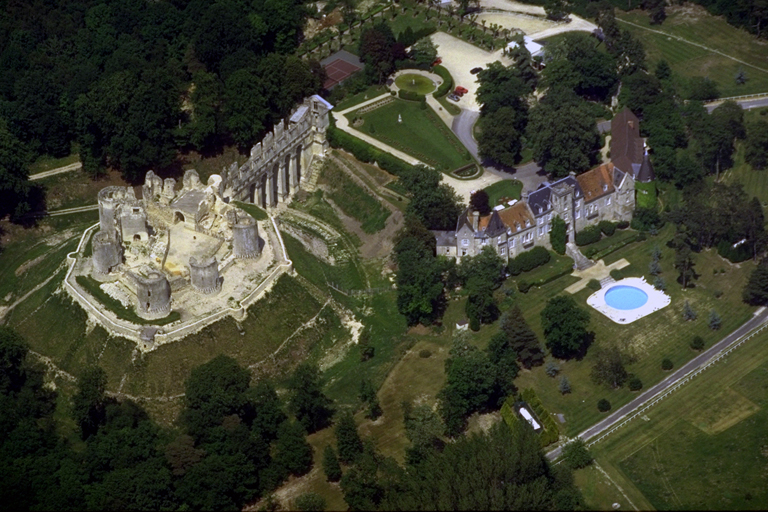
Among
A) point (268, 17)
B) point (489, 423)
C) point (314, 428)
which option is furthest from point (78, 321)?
point (268, 17)

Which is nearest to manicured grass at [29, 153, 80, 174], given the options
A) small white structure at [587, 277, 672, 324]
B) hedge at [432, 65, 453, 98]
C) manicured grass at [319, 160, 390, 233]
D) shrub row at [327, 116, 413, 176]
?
manicured grass at [319, 160, 390, 233]

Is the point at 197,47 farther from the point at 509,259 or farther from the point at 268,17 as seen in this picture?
the point at 509,259

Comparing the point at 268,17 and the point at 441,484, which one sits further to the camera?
the point at 268,17

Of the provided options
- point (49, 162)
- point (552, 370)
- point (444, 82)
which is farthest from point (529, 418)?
point (49, 162)

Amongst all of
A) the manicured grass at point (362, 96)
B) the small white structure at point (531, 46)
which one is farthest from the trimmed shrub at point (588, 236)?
the manicured grass at point (362, 96)

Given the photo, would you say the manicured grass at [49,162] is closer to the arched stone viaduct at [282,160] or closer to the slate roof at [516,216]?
the arched stone viaduct at [282,160]

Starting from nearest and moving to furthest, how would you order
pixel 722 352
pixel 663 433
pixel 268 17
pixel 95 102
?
pixel 663 433, pixel 722 352, pixel 95 102, pixel 268 17
